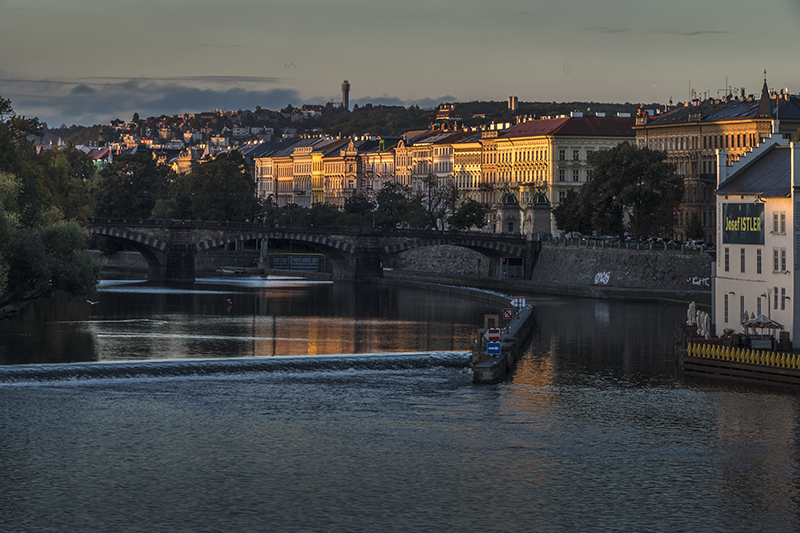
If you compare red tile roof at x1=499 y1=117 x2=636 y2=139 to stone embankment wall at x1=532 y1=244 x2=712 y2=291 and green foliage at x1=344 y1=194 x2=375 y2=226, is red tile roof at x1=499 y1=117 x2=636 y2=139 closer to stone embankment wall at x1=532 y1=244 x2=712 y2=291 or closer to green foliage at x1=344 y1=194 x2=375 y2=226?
green foliage at x1=344 y1=194 x2=375 y2=226

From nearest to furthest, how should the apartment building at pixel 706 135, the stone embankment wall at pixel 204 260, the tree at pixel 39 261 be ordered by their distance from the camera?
the tree at pixel 39 261 → the apartment building at pixel 706 135 → the stone embankment wall at pixel 204 260

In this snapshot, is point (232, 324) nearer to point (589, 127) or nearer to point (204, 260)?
point (204, 260)

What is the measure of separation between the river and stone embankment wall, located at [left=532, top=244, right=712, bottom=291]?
30.9 metres

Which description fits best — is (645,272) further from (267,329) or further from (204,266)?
(204,266)

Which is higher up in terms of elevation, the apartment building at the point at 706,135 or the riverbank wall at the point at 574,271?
the apartment building at the point at 706,135

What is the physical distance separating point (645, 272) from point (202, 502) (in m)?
76.3

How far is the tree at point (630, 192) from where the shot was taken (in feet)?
379

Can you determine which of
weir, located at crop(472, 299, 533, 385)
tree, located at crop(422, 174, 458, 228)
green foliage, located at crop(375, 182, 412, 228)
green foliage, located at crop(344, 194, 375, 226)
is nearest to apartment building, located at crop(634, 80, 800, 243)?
tree, located at crop(422, 174, 458, 228)

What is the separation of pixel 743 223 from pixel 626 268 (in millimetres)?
46542

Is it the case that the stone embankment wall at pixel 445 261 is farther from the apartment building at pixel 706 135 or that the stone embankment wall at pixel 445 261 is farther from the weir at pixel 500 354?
the weir at pixel 500 354

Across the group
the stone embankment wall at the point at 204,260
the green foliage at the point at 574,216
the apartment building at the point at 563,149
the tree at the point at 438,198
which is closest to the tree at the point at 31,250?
the green foliage at the point at 574,216

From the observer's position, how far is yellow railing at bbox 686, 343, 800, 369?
53.9m

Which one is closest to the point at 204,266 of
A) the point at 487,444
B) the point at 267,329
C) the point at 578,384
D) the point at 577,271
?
the point at 577,271

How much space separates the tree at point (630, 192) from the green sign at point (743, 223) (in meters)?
48.9
